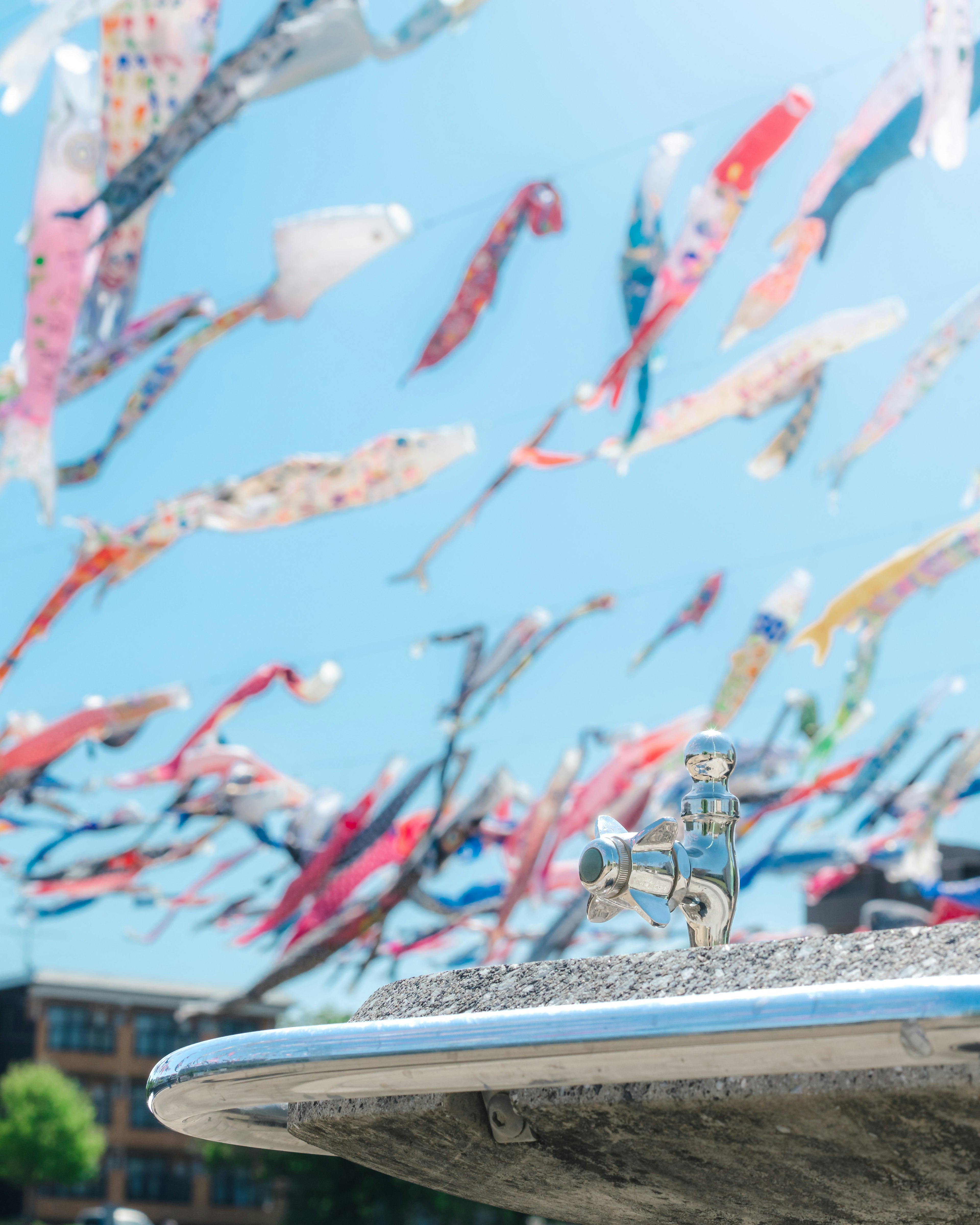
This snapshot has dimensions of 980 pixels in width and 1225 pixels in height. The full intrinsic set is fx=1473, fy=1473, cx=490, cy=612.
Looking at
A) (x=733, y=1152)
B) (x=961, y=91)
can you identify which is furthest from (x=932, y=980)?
(x=961, y=91)

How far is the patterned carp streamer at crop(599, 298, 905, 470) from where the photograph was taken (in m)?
12.3

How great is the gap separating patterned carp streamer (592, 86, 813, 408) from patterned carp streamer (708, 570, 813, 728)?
125 inches

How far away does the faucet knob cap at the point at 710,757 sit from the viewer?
2.18 m

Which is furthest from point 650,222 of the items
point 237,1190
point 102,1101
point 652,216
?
point 237,1190

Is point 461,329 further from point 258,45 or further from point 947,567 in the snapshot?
point 947,567

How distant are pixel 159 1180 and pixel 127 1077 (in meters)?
3.61

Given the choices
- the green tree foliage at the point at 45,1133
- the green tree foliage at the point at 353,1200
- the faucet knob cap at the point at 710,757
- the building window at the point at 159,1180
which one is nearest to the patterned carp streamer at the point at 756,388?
the faucet knob cap at the point at 710,757

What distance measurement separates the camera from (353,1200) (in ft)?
118

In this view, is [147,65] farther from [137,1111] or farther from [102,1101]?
[137,1111]

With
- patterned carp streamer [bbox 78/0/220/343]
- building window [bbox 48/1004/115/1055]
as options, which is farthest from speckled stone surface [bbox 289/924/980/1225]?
building window [bbox 48/1004/115/1055]

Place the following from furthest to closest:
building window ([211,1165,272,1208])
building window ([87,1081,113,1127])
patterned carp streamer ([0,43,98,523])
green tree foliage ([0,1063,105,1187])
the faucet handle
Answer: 1. building window ([211,1165,272,1208])
2. building window ([87,1081,113,1127])
3. green tree foliage ([0,1063,105,1187])
4. patterned carp streamer ([0,43,98,523])
5. the faucet handle

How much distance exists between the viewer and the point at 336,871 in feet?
52.3

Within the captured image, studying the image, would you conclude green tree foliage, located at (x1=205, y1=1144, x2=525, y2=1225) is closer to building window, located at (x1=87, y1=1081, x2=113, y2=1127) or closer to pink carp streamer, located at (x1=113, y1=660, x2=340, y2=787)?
A: building window, located at (x1=87, y1=1081, x2=113, y2=1127)

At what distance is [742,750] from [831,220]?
6.69 m
